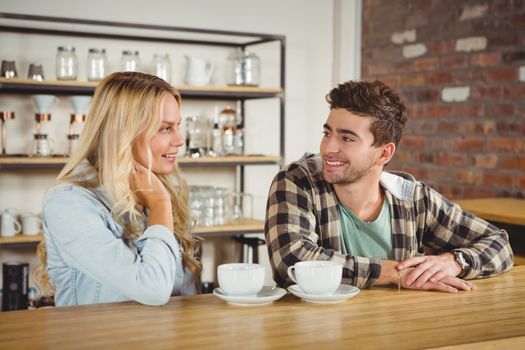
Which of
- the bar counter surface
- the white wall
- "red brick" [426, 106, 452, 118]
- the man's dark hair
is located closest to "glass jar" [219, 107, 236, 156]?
the white wall

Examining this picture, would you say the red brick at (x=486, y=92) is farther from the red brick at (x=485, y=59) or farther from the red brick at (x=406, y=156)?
the red brick at (x=406, y=156)

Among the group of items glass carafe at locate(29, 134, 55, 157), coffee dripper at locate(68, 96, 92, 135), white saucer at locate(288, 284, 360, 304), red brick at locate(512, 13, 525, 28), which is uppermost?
red brick at locate(512, 13, 525, 28)

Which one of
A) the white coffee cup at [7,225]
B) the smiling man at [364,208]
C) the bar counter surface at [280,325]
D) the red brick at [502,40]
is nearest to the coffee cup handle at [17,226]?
the white coffee cup at [7,225]

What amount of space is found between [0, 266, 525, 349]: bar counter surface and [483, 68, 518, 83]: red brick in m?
2.35

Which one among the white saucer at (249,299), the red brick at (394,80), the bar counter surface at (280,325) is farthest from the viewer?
the red brick at (394,80)

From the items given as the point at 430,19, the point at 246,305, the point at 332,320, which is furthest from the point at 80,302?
the point at 430,19

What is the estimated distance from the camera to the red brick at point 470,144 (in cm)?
418

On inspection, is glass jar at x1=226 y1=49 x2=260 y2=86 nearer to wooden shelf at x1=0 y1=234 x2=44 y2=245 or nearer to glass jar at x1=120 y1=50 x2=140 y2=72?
glass jar at x1=120 y1=50 x2=140 y2=72

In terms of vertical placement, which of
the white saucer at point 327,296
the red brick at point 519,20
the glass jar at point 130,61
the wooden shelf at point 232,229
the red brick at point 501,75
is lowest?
the wooden shelf at point 232,229

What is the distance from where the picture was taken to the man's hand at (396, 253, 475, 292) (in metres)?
1.93

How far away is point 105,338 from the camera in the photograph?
1409 mm

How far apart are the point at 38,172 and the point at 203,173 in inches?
35.3

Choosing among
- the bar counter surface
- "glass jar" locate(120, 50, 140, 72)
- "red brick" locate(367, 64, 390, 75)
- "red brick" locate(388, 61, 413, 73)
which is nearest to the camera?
the bar counter surface

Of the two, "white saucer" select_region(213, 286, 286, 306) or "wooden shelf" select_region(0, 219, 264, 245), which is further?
"wooden shelf" select_region(0, 219, 264, 245)
